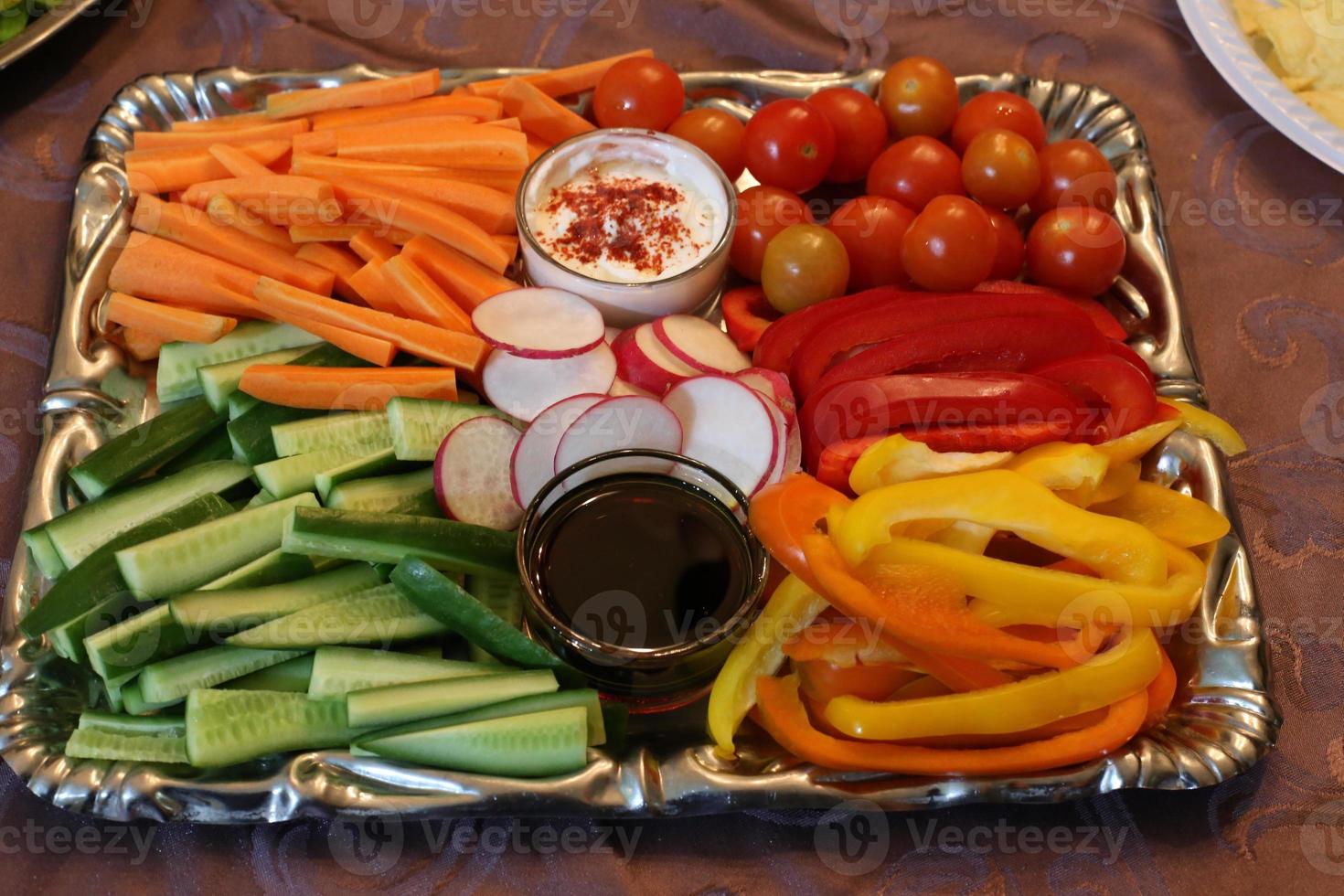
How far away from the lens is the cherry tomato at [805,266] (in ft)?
6.85

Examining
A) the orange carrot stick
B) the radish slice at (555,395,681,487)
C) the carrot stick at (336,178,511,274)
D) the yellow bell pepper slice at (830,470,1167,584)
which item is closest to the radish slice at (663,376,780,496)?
the radish slice at (555,395,681,487)

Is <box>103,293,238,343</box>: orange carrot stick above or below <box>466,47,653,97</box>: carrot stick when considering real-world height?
below

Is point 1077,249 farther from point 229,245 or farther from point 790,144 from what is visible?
point 229,245

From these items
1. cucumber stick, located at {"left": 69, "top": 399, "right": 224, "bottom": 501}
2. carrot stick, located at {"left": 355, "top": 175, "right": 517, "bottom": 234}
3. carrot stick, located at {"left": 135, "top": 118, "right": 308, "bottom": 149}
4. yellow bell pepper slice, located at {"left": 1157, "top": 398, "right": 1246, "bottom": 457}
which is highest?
carrot stick, located at {"left": 135, "top": 118, "right": 308, "bottom": 149}

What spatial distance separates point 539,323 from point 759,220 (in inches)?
21.0

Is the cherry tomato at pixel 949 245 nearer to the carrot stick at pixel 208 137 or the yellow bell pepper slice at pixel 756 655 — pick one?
the yellow bell pepper slice at pixel 756 655

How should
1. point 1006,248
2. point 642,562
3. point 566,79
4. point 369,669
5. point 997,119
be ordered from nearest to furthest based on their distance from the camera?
point 369,669 → point 642,562 → point 1006,248 → point 997,119 → point 566,79

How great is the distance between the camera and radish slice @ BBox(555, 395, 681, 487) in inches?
72.3

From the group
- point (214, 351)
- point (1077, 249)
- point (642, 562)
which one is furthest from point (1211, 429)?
point (214, 351)

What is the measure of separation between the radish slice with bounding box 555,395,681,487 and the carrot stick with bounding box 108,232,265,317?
2.26 feet

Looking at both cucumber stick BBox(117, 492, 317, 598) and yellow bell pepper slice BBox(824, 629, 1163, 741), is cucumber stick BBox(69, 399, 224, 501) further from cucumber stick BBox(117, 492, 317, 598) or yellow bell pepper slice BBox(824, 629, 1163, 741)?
yellow bell pepper slice BBox(824, 629, 1163, 741)

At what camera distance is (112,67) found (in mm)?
2639

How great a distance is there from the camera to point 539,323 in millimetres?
2045

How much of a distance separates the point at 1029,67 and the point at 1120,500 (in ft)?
4.94
